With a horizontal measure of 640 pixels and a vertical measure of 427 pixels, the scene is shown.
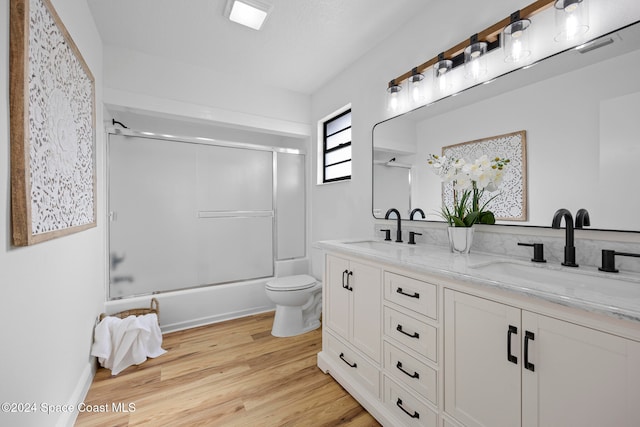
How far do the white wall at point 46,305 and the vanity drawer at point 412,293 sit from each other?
1472mm

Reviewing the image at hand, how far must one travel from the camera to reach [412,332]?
1.29 metres

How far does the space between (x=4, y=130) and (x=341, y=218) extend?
7.39ft

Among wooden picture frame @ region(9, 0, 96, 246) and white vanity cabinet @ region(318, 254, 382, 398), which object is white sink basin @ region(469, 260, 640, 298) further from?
wooden picture frame @ region(9, 0, 96, 246)

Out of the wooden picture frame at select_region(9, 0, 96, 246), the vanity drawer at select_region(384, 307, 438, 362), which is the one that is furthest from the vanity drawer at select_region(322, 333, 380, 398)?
the wooden picture frame at select_region(9, 0, 96, 246)

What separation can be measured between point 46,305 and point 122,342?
0.97 meters

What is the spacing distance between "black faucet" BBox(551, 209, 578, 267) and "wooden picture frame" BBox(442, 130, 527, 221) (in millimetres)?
208

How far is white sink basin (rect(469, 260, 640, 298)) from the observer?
0.89m

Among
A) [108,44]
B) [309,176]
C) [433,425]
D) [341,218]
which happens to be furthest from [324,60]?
[433,425]

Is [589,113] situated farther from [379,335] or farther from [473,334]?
[379,335]

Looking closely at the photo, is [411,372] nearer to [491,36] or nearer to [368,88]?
[491,36]

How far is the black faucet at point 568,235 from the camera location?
1151 mm

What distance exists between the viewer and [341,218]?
2746mm

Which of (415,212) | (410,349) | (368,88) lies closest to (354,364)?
(410,349)

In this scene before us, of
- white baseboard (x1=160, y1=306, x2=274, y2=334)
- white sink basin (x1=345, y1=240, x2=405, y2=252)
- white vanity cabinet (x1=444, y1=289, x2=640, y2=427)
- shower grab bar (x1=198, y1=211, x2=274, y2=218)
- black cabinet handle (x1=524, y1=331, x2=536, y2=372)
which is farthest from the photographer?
shower grab bar (x1=198, y1=211, x2=274, y2=218)
